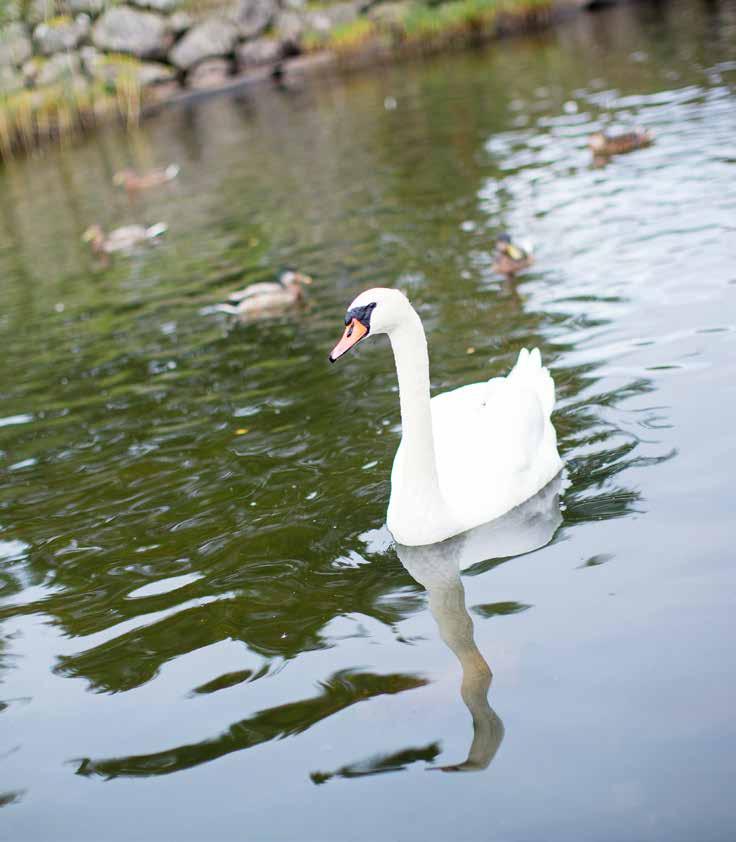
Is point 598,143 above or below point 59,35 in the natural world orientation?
below

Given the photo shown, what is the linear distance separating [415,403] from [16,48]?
39563mm

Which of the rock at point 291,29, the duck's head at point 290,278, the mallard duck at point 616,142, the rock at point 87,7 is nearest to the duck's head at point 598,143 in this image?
the mallard duck at point 616,142

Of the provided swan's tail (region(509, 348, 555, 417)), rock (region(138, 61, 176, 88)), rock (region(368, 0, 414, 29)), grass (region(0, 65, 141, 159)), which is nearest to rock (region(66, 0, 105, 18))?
rock (region(138, 61, 176, 88))

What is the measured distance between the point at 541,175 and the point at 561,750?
11.0 metres

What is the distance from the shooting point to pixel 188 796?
13.7 ft

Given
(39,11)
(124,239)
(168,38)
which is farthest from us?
(39,11)

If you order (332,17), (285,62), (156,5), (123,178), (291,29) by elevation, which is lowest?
(123,178)

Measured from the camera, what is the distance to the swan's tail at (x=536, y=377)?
6242 mm

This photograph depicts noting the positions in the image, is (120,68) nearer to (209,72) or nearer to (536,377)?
(209,72)

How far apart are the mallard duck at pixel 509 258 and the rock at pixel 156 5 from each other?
115 feet

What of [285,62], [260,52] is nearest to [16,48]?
[260,52]

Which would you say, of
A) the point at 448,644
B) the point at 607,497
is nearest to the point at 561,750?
the point at 448,644

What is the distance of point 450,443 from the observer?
231 inches

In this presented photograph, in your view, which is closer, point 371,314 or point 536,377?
point 371,314
